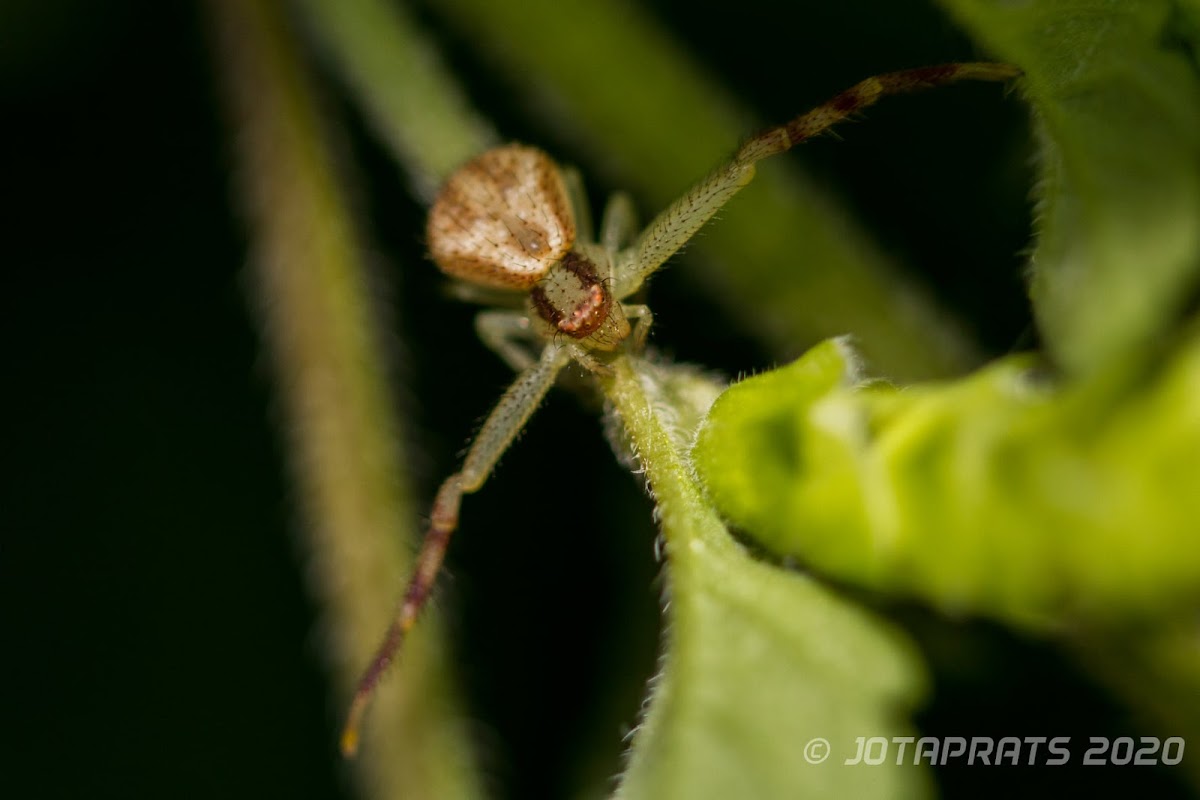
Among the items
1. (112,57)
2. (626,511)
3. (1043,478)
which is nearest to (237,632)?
(626,511)

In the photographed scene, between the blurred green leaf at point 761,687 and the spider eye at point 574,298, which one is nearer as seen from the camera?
the blurred green leaf at point 761,687

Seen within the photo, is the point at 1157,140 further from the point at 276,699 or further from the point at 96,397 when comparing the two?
the point at 96,397

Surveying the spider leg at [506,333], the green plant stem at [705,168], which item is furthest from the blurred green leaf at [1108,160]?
the spider leg at [506,333]

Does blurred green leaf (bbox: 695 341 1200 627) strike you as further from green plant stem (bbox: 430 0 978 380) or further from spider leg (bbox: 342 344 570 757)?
green plant stem (bbox: 430 0 978 380)

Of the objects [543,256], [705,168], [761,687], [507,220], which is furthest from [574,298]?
[761,687]

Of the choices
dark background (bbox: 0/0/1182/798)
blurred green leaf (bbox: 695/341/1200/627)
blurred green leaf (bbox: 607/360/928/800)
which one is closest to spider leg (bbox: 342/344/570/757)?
dark background (bbox: 0/0/1182/798)

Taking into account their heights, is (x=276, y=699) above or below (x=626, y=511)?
below

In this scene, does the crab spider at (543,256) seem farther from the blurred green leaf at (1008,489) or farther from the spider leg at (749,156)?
the blurred green leaf at (1008,489)
